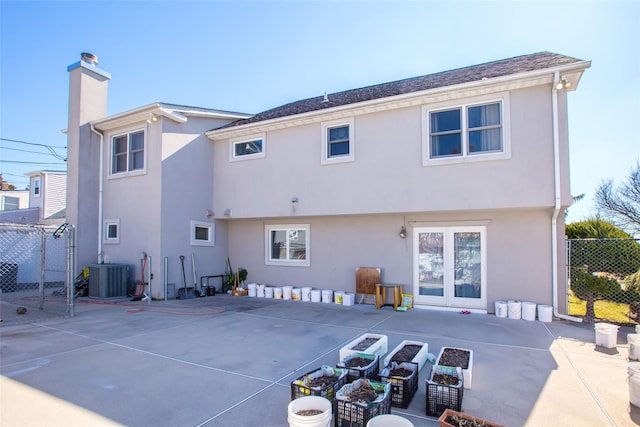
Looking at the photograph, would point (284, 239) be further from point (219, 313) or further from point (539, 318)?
point (539, 318)

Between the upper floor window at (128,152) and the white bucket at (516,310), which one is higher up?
the upper floor window at (128,152)

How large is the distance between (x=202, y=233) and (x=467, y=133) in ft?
29.8

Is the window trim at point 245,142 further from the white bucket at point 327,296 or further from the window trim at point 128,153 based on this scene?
the white bucket at point 327,296

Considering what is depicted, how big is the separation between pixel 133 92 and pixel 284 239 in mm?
10548

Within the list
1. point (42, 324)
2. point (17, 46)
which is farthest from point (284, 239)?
point (17, 46)

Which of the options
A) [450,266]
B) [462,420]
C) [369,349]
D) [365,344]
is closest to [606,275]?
[450,266]

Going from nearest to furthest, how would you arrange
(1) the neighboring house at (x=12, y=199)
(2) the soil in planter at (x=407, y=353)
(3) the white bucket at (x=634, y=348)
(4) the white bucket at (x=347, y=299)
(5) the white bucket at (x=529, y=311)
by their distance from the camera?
(2) the soil in planter at (x=407, y=353), (3) the white bucket at (x=634, y=348), (5) the white bucket at (x=529, y=311), (4) the white bucket at (x=347, y=299), (1) the neighboring house at (x=12, y=199)

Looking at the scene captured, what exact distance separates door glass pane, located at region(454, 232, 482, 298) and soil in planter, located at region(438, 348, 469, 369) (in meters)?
4.61

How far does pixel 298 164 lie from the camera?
11062mm

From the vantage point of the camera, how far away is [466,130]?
29.1ft

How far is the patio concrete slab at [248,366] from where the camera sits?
3732 mm

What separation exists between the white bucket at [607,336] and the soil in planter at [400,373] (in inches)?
170

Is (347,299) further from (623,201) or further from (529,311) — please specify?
(623,201)

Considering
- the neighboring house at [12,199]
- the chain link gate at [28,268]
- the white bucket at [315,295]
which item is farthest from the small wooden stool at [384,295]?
the neighboring house at [12,199]
